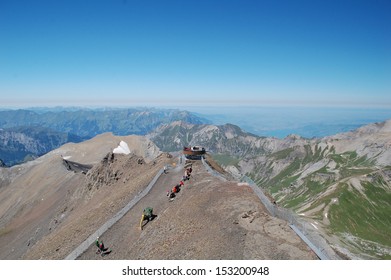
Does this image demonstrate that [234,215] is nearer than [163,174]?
Yes

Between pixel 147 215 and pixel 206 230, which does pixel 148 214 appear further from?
pixel 206 230

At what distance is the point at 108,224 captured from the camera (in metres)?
35.0

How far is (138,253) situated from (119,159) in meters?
→ 55.6

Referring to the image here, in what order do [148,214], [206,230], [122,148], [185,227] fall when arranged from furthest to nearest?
[122,148] < [148,214] < [185,227] < [206,230]

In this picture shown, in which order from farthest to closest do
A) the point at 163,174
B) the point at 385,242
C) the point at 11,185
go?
the point at 385,242 → the point at 11,185 → the point at 163,174

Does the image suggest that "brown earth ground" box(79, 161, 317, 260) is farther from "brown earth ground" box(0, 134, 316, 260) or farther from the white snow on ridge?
the white snow on ridge

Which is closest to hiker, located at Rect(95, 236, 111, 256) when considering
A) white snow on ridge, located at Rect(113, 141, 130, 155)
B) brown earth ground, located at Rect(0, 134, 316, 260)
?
brown earth ground, located at Rect(0, 134, 316, 260)

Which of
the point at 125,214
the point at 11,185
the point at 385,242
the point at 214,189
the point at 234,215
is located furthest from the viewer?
the point at 385,242

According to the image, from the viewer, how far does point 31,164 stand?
558 feet

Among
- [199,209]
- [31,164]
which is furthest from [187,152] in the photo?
[31,164]

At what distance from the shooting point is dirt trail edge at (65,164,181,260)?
100ft

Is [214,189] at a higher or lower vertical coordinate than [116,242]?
higher

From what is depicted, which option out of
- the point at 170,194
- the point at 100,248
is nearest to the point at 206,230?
the point at 100,248
